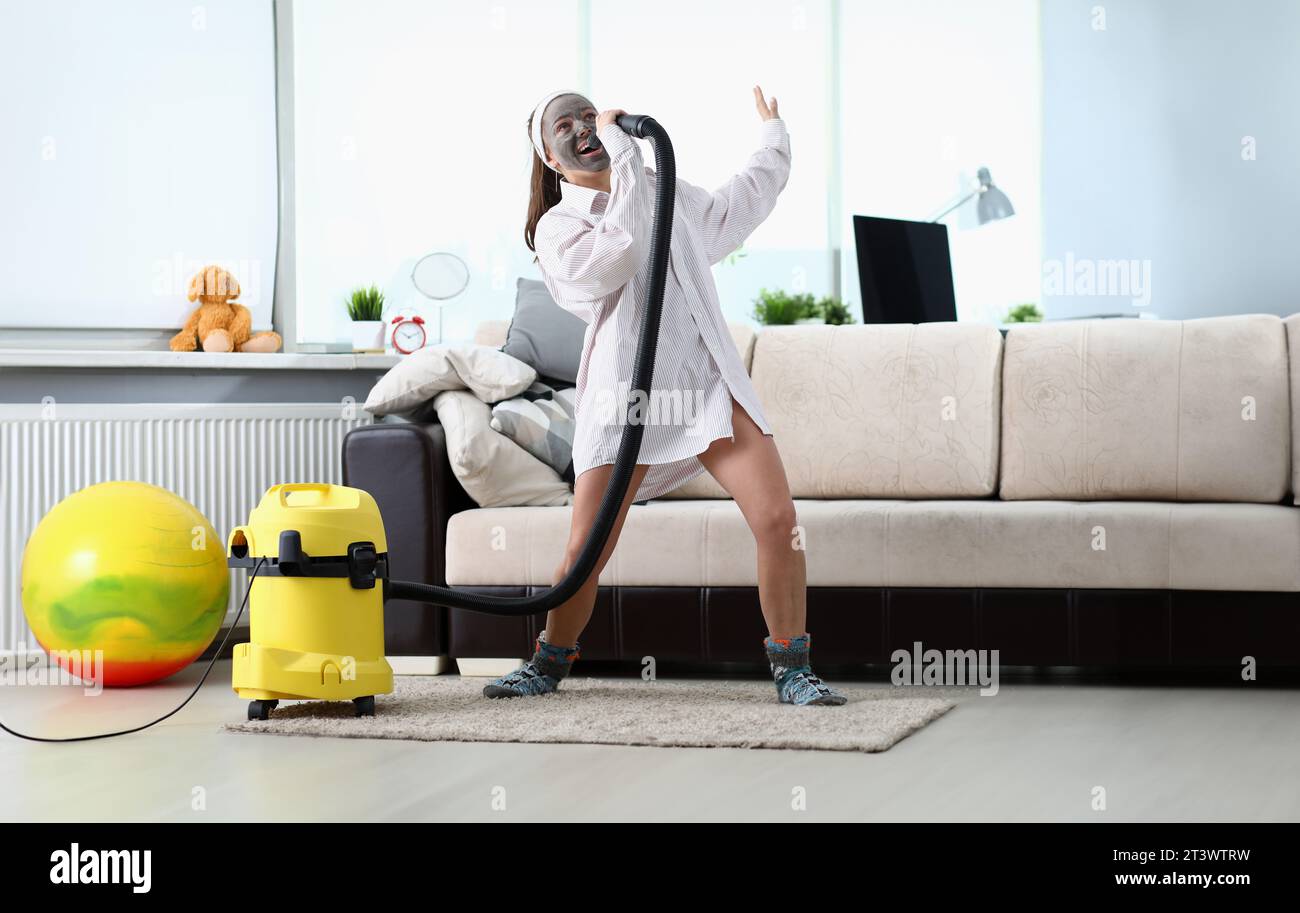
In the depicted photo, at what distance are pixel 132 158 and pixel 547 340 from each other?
56.6 inches

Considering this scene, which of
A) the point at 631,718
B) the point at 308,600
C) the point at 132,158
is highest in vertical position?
the point at 132,158

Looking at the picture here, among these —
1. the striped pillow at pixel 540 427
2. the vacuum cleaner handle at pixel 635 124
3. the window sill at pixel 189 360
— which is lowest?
the striped pillow at pixel 540 427

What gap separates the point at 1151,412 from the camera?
10.4 feet

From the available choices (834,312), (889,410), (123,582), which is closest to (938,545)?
(889,410)

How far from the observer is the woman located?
2520 millimetres

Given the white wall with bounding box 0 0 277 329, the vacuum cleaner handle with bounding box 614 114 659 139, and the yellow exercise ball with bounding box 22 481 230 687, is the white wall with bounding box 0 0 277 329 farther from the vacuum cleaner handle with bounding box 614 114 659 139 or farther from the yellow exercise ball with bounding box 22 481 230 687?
the vacuum cleaner handle with bounding box 614 114 659 139

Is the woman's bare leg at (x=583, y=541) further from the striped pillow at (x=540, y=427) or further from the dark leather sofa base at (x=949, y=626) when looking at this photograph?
the striped pillow at (x=540, y=427)

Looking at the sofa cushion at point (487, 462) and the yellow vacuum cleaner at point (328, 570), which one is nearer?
the yellow vacuum cleaner at point (328, 570)

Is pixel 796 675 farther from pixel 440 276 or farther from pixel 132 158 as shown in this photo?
pixel 132 158

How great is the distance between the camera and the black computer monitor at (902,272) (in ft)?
13.4

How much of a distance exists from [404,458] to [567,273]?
0.82 metres

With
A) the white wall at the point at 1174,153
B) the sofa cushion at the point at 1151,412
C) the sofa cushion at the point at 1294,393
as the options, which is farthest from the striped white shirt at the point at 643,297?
the white wall at the point at 1174,153

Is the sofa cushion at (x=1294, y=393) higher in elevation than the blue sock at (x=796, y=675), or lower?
higher
